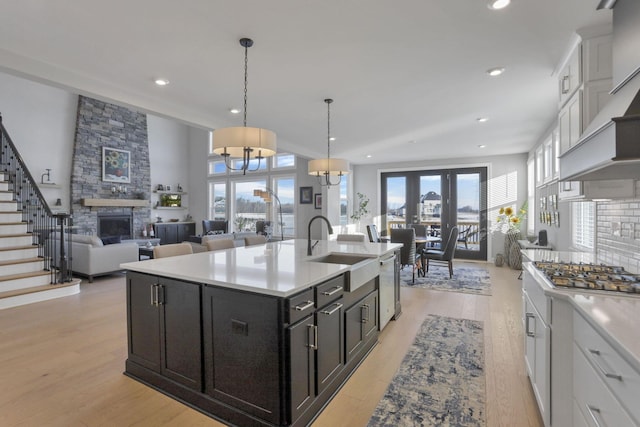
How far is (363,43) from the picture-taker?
2.60 metres

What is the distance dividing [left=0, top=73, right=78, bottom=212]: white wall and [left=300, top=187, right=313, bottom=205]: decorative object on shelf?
615 centimetres

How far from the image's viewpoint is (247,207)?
10.4 meters

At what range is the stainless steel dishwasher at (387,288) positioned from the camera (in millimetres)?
3132

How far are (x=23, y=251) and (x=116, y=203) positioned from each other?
4.27 meters

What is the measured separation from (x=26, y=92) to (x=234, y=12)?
853 centimetres

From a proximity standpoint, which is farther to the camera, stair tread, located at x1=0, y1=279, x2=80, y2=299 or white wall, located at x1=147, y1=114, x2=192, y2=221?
white wall, located at x1=147, y1=114, x2=192, y2=221

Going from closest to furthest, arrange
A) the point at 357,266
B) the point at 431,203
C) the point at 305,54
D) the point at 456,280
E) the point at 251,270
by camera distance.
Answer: the point at 251,270 → the point at 357,266 → the point at 305,54 → the point at 456,280 → the point at 431,203

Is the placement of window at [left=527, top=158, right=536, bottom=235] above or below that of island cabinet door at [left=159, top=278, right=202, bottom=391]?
above

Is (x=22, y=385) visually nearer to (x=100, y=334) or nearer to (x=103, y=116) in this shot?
(x=100, y=334)

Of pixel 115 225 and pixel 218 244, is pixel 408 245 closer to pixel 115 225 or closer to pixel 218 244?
pixel 218 244

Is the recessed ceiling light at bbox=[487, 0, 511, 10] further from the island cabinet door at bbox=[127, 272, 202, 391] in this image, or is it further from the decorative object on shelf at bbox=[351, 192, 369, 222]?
the decorative object on shelf at bbox=[351, 192, 369, 222]

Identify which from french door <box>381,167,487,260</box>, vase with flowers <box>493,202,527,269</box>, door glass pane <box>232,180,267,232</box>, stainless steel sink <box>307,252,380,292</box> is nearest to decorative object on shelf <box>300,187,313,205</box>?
door glass pane <box>232,180,267,232</box>

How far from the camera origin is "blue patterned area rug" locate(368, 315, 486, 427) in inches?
76.7

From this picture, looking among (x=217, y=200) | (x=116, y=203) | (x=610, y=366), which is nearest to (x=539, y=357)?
(x=610, y=366)
